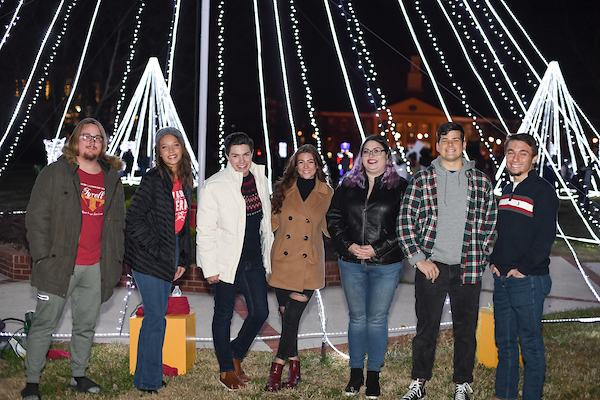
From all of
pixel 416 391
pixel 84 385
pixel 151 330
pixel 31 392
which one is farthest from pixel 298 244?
pixel 31 392

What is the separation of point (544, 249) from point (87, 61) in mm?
25329

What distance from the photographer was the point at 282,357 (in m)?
4.27

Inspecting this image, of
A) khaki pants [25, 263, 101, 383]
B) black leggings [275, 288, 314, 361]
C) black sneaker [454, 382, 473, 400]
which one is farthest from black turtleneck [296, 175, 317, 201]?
black sneaker [454, 382, 473, 400]

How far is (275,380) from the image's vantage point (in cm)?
424

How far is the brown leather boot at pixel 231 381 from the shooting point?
4301 millimetres

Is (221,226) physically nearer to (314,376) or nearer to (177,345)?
(177,345)

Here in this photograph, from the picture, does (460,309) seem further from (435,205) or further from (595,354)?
(595,354)

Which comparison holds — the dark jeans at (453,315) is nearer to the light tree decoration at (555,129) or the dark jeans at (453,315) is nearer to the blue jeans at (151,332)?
the blue jeans at (151,332)

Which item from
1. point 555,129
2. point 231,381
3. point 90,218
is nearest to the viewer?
point 90,218

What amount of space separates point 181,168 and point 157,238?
0.54 metres

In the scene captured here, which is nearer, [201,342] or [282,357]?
[282,357]

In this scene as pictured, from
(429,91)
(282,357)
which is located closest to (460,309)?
(282,357)

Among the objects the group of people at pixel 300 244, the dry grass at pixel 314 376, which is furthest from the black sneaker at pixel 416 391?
the dry grass at pixel 314 376

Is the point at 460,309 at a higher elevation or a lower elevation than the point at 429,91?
lower
